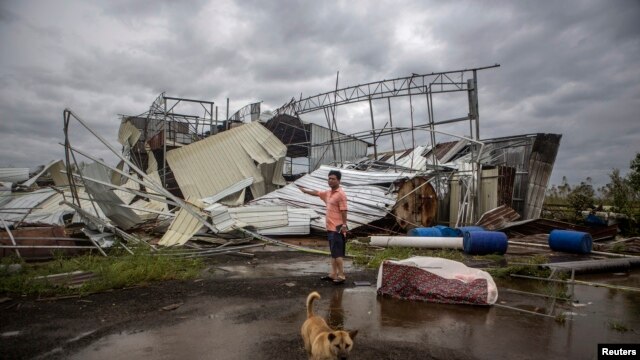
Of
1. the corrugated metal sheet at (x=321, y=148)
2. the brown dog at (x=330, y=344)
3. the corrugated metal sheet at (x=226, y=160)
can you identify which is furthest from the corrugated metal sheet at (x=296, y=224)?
the brown dog at (x=330, y=344)

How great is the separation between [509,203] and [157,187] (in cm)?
1176

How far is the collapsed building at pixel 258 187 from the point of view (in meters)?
Answer: 8.49

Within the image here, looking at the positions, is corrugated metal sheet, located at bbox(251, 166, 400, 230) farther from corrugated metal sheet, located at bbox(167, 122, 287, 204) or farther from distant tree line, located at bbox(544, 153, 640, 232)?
distant tree line, located at bbox(544, 153, 640, 232)

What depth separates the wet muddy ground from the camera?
337 cm

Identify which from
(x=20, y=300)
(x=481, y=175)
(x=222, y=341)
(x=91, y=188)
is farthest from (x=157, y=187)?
(x=481, y=175)

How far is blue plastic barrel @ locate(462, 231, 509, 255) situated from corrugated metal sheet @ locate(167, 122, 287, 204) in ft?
31.8

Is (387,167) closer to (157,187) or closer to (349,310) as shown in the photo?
(157,187)

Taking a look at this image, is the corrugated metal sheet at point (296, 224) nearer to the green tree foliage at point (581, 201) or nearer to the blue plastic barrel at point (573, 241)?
the blue plastic barrel at point (573, 241)

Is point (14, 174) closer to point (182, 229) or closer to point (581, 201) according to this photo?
point (182, 229)

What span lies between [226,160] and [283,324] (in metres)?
12.7

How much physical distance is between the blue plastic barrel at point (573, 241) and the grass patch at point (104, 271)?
27.8 feet

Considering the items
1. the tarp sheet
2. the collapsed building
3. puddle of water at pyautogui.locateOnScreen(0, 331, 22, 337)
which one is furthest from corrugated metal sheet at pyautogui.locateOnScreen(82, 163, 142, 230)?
the tarp sheet

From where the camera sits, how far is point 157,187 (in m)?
7.63

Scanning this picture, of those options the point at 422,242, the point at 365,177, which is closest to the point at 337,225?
the point at 422,242
